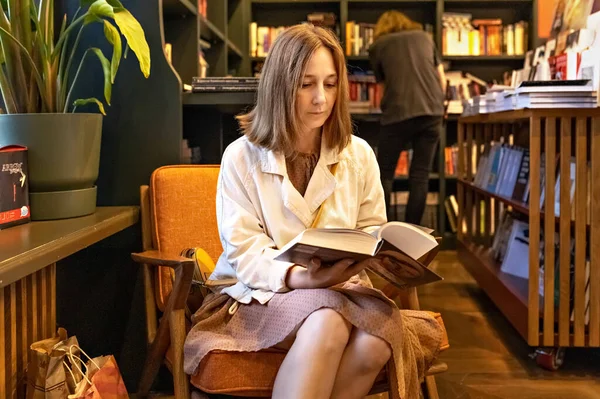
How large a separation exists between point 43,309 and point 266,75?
2.63 feet

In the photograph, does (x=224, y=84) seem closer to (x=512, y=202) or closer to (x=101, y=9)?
(x=101, y=9)

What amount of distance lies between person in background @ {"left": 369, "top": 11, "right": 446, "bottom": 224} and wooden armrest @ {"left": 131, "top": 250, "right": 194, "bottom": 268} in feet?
8.09

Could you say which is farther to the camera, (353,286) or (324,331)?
(353,286)

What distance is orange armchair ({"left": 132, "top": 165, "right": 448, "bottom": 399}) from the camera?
57.5 inches

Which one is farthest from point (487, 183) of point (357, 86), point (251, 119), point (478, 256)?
point (251, 119)

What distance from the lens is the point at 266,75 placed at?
161cm

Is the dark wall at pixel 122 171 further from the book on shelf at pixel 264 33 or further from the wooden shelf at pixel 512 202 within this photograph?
the book on shelf at pixel 264 33

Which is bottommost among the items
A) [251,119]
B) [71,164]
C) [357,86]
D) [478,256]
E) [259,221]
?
[478,256]

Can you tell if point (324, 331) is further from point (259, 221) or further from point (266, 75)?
point (266, 75)

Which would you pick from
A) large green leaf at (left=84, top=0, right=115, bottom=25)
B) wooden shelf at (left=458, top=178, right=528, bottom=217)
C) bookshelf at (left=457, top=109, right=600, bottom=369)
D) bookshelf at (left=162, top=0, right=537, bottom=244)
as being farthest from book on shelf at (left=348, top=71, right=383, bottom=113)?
large green leaf at (left=84, top=0, right=115, bottom=25)

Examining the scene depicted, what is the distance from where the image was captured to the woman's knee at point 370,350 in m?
1.38

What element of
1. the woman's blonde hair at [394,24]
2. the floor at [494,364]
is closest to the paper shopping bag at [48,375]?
the floor at [494,364]

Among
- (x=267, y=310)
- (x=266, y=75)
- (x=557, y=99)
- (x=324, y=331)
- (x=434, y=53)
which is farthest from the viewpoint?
(x=434, y=53)

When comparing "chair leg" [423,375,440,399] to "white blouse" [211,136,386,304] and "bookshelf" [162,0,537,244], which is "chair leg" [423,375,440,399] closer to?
"white blouse" [211,136,386,304]
